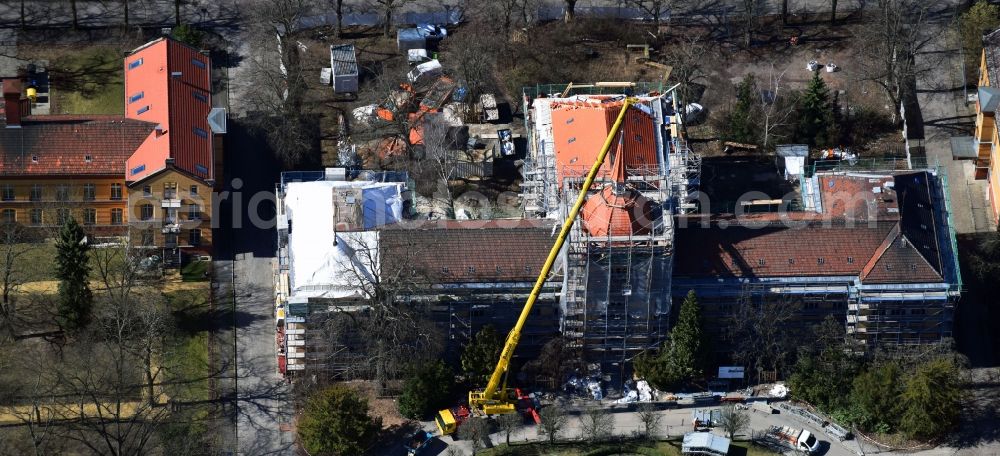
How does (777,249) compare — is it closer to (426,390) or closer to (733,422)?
Answer: (733,422)

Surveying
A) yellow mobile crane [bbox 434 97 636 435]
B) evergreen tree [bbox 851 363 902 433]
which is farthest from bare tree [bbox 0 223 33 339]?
evergreen tree [bbox 851 363 902 433]

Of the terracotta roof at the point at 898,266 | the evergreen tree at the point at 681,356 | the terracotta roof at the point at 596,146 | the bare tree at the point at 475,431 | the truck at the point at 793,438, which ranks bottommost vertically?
the truck at the point at 793,438

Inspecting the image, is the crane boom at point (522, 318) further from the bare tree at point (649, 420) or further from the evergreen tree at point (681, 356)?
the evergreen tree at point (681, 356)

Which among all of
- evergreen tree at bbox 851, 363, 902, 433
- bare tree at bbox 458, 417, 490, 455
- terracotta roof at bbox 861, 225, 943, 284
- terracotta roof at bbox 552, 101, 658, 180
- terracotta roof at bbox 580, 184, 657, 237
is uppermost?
terracotta roof at bbox 552, 101, 658, 180

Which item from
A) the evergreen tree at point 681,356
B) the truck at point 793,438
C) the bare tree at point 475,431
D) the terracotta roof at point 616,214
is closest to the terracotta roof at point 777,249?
the evergreen tree at point 681,356

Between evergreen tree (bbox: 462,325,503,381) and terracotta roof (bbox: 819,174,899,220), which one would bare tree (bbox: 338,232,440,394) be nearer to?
evergreen tree (bbox: 462,325,503,381)

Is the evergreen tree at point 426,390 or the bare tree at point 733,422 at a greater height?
the evergreen tree at point 426,390

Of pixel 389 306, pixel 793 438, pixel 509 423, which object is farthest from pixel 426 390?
pixel 793 438
